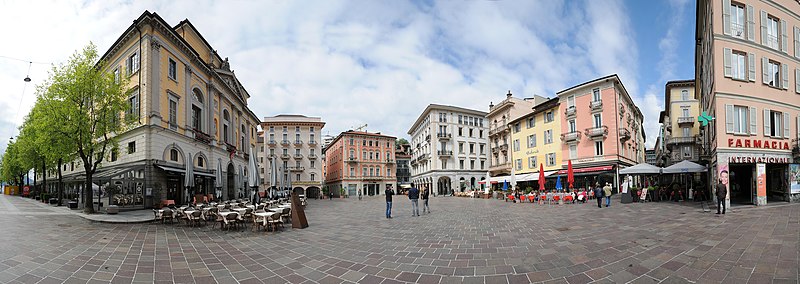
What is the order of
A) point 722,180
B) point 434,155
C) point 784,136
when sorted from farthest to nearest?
point 434,155 → point 784,136 → point 722,180

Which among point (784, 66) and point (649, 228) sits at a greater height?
point (784, 66)

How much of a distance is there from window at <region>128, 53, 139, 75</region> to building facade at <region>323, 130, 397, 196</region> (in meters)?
41.9

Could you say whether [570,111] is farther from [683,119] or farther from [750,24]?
[750,24]

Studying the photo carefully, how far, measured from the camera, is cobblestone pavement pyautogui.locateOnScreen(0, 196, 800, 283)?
5.43 m

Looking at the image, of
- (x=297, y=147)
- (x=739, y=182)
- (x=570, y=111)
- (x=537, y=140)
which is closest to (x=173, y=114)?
(x=537, y=140)

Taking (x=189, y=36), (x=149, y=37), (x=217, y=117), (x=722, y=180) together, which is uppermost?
(x=189, y=36)

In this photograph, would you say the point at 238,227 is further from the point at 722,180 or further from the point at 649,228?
the point at 722,180

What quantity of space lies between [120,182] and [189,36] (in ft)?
46.6

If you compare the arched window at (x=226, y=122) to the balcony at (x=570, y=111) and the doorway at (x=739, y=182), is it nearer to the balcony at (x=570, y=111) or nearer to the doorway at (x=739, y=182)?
the balcony at (x=570, y=111)

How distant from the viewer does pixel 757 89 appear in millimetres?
16734

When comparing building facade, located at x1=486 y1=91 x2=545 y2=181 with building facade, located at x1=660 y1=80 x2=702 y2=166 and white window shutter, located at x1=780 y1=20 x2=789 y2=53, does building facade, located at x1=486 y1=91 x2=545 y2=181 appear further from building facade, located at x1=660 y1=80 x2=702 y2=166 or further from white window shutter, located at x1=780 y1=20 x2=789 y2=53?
white window shutter, located at x1=780 y1=20 x2=789 y2=53

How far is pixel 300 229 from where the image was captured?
1117 cm

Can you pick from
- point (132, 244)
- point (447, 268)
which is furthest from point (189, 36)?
point (447, 268)

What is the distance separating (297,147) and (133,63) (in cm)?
3988
